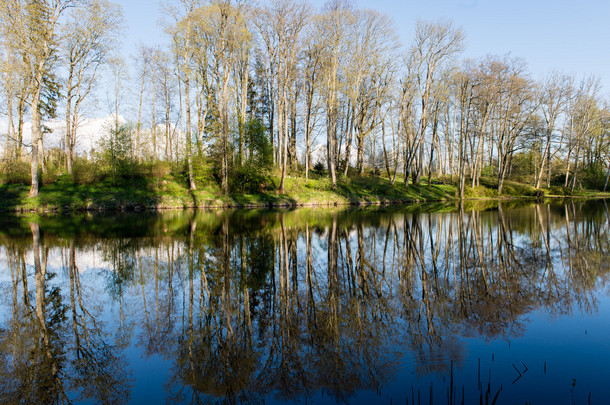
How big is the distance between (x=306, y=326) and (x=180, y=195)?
76.7ft

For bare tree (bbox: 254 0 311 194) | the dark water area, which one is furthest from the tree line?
the dark water area

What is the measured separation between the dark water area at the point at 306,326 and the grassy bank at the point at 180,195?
52.2 ft

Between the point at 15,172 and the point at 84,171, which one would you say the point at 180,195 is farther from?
the point at 15,172

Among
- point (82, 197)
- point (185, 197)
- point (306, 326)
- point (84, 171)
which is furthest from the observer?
point (185, 197)

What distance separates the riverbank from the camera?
22453mm

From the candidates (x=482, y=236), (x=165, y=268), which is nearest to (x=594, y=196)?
(x=482, y=236)

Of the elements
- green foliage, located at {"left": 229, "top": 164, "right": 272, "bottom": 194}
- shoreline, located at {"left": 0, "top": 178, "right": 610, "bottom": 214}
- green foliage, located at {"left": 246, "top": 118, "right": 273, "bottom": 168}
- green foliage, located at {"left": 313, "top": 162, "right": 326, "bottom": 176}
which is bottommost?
shoreline, located at {"left": 0, "top": 178, "right": 610, "bottom": 214}

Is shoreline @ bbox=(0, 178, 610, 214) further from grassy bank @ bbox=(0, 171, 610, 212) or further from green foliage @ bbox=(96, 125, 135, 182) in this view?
green foliage @ bbox=(96, 125, 135, 182)

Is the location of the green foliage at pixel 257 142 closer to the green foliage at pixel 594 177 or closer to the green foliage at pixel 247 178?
the green foliage at pixel 247 178

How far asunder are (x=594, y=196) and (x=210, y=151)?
140ft

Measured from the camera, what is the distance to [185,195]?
1017 inches

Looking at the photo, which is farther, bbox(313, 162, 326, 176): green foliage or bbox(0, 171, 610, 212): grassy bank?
bbox(313, 162, 326, 176): green foliage

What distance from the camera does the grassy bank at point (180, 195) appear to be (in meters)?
22.5

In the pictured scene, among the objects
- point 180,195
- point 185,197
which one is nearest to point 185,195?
point 185,197
